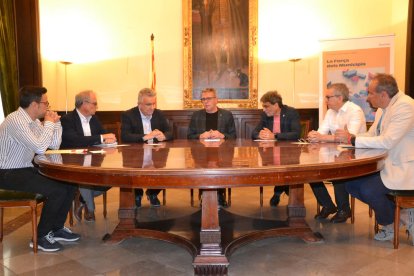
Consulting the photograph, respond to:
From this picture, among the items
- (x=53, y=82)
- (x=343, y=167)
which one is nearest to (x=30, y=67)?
(x=53, y=82)

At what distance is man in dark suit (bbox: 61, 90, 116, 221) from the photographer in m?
3.67

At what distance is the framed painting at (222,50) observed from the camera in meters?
6.85

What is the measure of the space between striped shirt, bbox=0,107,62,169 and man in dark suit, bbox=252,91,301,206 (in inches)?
79.9

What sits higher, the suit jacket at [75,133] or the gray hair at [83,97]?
the gray hair at [83,97]

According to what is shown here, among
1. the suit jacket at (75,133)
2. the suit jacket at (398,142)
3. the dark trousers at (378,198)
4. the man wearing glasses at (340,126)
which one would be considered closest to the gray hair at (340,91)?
the man wearing glasses at (340,126)

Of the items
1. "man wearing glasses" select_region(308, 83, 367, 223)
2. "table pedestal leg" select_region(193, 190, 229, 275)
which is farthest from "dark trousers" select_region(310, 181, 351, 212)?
"table pedestal leg" select_region(193, 190, 229, 275)

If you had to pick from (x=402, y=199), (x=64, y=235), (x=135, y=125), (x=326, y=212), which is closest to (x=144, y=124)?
(x=135, y=125)

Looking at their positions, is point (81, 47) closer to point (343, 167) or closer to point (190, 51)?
point (190, 51)

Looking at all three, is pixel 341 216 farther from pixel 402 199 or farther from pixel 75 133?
pixel 75 133

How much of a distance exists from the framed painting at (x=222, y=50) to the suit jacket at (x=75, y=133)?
3.15 meters

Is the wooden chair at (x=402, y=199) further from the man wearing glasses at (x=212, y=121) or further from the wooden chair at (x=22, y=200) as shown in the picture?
the wooden chair at (x=22, y=200)

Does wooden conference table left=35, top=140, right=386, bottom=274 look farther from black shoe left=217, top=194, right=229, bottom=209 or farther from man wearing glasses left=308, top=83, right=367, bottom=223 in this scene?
black shoe left=217, top=194, right=229, bottom=209

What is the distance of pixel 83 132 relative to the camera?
395 centimetres

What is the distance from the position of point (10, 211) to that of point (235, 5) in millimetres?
4705
